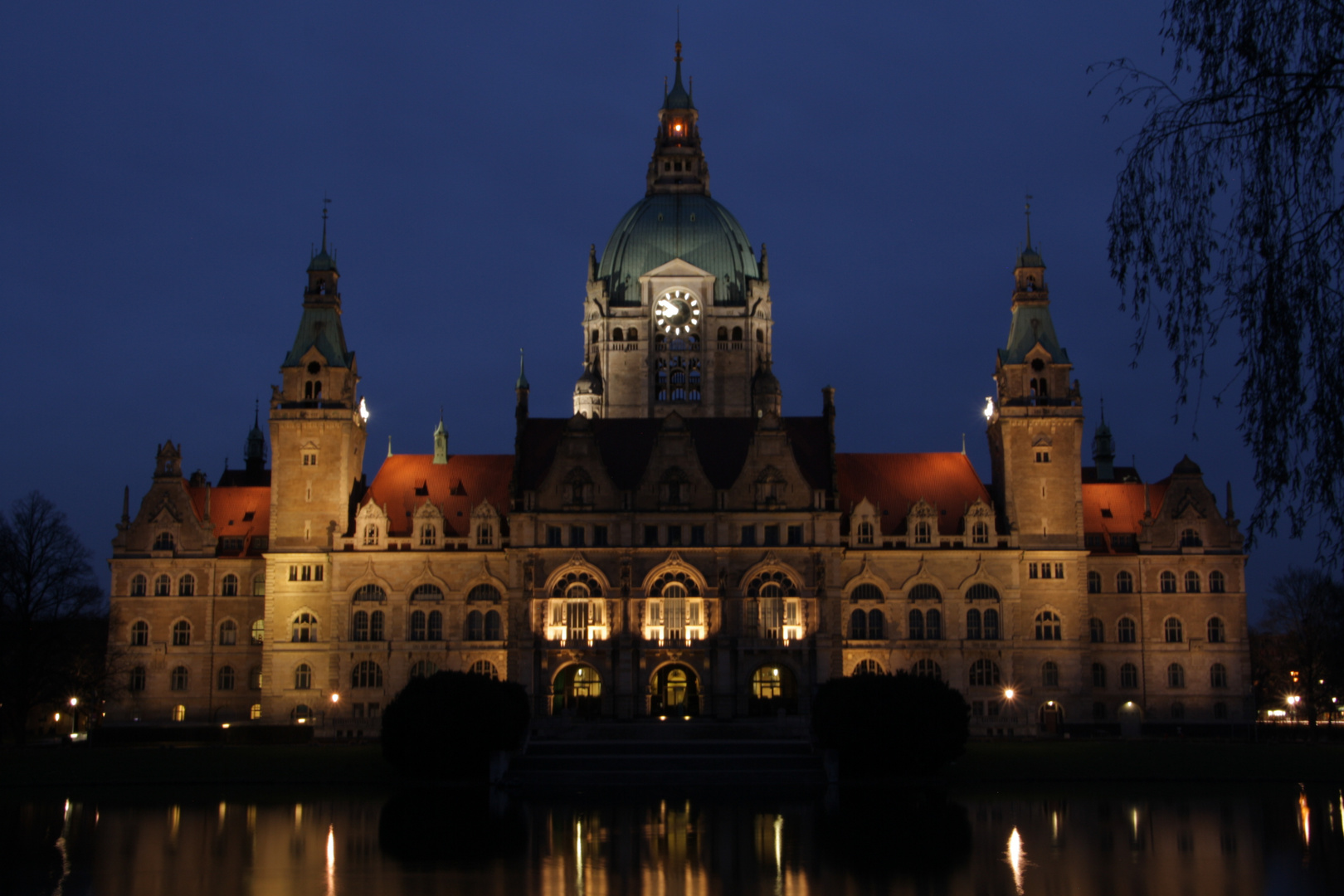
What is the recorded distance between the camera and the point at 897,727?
55000 mm

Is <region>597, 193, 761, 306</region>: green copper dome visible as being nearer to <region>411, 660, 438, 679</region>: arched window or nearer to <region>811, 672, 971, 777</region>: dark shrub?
<region>411, 660, 438, 679</region>: arched window

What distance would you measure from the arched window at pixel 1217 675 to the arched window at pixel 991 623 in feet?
44.0

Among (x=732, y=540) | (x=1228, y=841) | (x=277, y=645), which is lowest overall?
(x=1228, y=841)

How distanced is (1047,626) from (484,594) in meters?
33.5

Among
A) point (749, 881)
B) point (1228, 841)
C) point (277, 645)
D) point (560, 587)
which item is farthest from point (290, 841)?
A: point (277, 645)

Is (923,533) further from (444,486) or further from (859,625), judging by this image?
(444,486)

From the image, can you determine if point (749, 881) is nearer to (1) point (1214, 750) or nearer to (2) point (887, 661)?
(1) point (1214, 750)

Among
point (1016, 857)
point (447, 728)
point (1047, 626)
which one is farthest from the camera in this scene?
point (1047, 626)

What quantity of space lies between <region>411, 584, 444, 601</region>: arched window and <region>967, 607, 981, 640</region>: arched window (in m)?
31.3

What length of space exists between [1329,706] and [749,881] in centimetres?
9393

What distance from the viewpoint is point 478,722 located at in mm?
55188

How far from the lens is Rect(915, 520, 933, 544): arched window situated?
3295 inches

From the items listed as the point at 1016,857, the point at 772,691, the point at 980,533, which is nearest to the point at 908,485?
the point at 980,533

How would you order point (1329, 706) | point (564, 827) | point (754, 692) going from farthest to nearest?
point (1329, 706) → point (754, 692) → point (564, 827)
